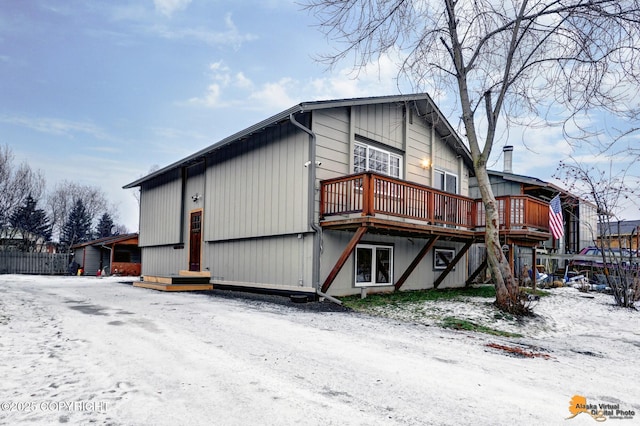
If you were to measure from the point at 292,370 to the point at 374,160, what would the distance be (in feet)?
26.7

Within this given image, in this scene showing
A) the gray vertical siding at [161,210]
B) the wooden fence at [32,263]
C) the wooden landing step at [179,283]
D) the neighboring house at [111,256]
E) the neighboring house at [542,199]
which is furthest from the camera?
the neighboring house at [111,256]

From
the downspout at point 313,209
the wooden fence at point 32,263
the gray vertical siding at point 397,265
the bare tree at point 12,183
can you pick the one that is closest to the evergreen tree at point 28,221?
the bare tree at point 12,183

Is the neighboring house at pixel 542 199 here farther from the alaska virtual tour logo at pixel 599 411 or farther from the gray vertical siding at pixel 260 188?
the alaska virtual tour logo at pixel 599 411

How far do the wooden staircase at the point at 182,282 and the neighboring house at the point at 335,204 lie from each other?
31 centimetres

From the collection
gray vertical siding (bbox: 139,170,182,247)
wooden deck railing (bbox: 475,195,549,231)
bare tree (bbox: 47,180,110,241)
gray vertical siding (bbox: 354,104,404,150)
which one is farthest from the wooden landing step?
bare tree (bbox: 47,180,110,241)

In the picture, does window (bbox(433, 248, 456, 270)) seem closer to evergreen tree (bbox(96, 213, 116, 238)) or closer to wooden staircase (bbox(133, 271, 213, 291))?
wooden staircase (bbox(133, 271, 213, 291))

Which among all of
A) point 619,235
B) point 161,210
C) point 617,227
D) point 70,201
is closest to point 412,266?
point 619,235

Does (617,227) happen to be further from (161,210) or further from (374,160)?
(161,210)

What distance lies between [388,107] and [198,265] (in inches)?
320

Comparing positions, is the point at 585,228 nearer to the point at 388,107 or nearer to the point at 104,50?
the point at 388,107

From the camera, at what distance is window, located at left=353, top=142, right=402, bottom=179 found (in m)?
10.7

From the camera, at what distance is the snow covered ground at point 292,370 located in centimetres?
282

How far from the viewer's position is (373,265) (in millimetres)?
10633

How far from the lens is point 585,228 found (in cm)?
2273
